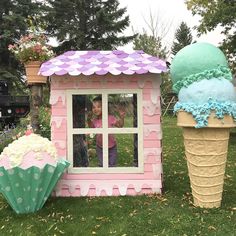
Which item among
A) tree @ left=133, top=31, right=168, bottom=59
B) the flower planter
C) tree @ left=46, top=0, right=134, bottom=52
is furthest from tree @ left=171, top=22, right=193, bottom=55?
the flower planter

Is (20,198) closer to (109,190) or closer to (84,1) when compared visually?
(109,190)

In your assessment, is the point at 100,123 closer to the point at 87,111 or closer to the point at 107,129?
the point at 107,129

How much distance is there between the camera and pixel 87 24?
3111cm

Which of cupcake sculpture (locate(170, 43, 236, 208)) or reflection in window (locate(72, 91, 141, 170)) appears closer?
cupcake sculpture (locate(170, 43, 236, 208))

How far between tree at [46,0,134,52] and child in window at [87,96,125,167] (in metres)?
24.9

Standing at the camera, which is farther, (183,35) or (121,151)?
(183,35)

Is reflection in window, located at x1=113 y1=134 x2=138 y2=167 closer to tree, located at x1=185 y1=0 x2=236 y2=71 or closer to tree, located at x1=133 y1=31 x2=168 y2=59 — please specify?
tree, located at x1=185 y1=0 x2=236 y2=71

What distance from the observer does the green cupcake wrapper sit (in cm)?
515

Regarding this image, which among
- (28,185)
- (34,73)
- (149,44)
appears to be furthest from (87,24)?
(28,185)

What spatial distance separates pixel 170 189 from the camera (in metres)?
6.43

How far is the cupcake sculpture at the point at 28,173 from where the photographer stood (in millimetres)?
5160

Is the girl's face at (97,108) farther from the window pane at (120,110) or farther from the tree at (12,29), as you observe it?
the tree at (12,29)

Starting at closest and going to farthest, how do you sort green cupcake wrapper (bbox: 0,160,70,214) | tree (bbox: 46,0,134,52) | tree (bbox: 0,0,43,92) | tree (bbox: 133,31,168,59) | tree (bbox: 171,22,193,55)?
green cupcake wrapper (bbox: 0,160,70,214) → tree (bbox: 0,0,43,92) → tree (bbox: 46,0,134,52) → tree (bbox: 133,31,168,59) → tree (bbox: 171,22,193,55)

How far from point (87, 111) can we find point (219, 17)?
352 inches
